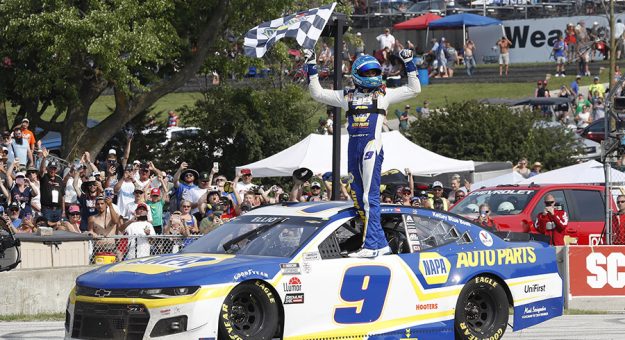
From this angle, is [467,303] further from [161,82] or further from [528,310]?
[161,82]

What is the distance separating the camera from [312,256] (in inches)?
408

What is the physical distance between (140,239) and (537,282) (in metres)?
6.14

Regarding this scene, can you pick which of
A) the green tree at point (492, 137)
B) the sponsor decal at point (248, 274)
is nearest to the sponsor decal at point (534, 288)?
the sponsor decal at point (248, 274)

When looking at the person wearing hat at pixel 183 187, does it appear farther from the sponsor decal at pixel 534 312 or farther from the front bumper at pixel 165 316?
the front bumper at pixel 165 316

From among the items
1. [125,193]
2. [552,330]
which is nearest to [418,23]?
[125,193]

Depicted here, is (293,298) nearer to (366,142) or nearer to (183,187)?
(366,142)

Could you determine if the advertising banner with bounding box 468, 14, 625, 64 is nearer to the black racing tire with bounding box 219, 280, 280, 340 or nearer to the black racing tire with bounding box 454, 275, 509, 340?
the black racing tire with bounding box 454, 275, 509, 340

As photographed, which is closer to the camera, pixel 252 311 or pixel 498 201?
pixel 252 311

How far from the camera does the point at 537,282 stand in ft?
38.5

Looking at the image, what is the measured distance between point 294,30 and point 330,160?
970 cm

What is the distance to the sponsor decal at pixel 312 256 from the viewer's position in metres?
10.3

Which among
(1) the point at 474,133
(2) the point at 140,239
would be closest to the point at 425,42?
(1) the point at 474,133

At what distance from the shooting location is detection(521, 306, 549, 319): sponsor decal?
456 inches

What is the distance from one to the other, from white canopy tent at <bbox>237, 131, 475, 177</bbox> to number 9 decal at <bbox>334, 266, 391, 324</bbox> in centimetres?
1340
